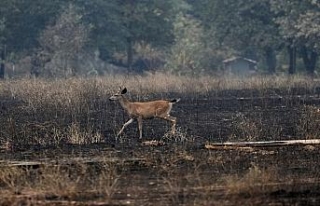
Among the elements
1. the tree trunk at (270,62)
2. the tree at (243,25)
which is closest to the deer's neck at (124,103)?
the tree at (243,25)

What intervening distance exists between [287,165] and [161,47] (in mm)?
61325

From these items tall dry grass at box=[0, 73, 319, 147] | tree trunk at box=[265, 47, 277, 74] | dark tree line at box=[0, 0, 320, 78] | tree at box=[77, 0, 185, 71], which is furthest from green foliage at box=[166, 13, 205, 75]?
tall dry grass at box=[0, 73, 319, 147]

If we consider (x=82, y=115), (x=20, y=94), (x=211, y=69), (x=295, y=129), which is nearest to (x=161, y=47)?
(x=211, y=69)

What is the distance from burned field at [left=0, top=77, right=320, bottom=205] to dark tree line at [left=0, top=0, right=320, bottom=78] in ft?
103

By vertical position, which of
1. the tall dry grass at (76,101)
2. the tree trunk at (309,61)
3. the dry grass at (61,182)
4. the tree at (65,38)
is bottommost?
the dry grass at (61,182)

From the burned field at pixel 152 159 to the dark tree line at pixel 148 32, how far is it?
103 feet

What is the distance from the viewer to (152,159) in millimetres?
16312

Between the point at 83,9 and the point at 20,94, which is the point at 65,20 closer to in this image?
Result: the point at 83,9

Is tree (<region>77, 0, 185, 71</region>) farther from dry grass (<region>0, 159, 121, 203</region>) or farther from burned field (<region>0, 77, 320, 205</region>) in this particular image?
dry grass (<region>0, 159, 121, 203</region>)

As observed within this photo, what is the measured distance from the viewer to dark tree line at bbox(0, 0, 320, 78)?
61656 mm

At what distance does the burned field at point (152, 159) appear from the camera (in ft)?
41.2

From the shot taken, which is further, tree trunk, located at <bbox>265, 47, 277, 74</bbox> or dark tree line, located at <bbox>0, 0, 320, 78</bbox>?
tree trunk, located at <bbox>265, 47, 277, 74</bbox>

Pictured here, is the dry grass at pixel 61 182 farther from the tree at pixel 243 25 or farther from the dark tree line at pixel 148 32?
the tree at pixel 243 25

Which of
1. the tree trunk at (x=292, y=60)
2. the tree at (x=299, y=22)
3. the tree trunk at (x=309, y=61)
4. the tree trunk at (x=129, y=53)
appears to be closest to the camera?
the tree at (x=299, y=22)
